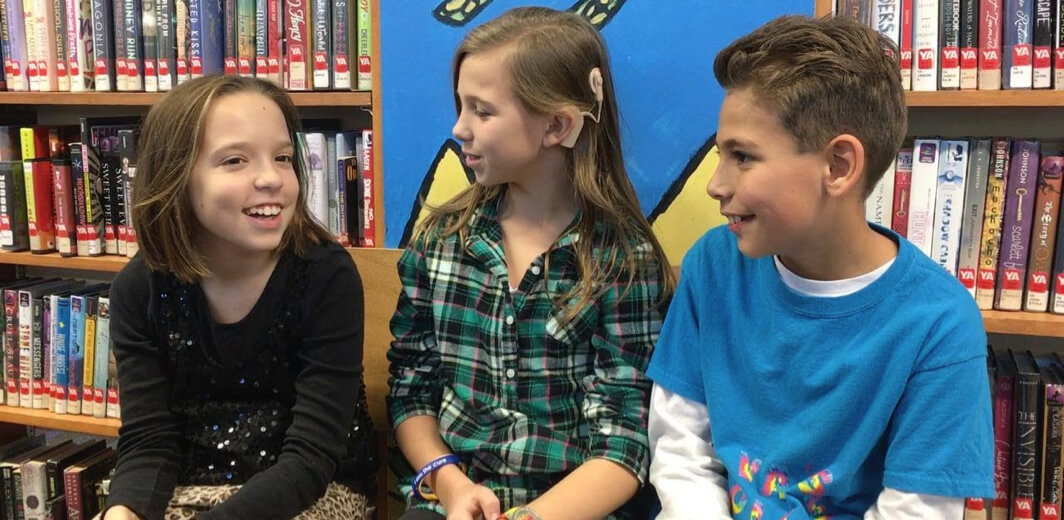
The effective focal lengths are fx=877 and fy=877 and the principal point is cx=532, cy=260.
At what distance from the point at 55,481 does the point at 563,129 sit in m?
1.30

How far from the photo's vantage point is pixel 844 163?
1.01 m

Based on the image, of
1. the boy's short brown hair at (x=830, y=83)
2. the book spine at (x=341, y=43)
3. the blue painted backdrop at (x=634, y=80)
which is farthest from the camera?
the book spine at (x=341, y=43)

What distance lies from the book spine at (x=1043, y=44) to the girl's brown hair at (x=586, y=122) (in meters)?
0.59

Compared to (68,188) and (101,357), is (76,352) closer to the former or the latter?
(101,357)

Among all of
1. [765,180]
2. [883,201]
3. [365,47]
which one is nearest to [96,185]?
[365,47]

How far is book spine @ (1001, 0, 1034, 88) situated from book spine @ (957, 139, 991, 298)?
0.32 ft

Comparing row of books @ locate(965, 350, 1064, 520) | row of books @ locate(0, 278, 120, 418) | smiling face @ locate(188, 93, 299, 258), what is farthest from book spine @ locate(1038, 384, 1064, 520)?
row of books @ locate(0, 278, 120, 418)

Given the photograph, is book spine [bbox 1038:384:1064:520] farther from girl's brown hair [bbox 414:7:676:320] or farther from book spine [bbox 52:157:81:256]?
book spine [bbox 52:157:81:256]

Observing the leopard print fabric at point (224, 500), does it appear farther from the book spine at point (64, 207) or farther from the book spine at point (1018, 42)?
the book spine at point (1018, 42)

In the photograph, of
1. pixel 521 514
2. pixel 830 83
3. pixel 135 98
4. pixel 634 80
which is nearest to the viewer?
pixel 830 83

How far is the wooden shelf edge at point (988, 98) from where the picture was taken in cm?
124

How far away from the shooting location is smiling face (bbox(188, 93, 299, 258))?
1225 mm

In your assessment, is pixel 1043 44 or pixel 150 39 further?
pixel 150 39

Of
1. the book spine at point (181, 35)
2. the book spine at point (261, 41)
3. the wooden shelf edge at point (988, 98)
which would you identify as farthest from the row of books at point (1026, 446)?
the book spine at point (181, 35)
